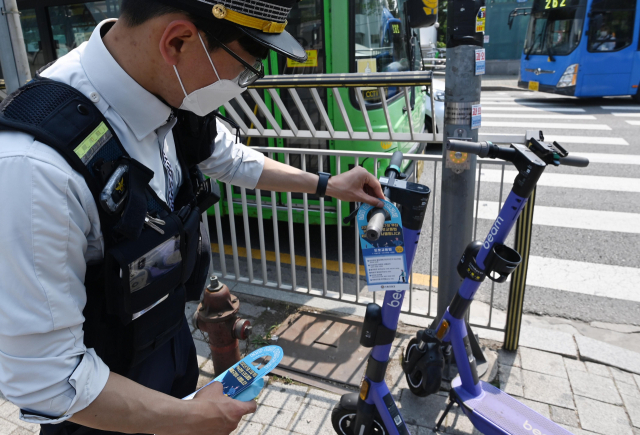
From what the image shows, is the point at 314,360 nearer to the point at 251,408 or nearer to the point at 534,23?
the point at 251,408

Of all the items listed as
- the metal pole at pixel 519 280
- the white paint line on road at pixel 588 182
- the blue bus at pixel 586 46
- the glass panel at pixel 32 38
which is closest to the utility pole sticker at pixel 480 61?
the metal pole at pixel 519 280

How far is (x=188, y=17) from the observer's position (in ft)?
Answer: 3.62

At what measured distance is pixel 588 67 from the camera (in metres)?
12.8

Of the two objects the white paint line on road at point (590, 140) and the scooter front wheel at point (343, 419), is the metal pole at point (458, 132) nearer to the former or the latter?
the scooter front wheel at point (343, 419)

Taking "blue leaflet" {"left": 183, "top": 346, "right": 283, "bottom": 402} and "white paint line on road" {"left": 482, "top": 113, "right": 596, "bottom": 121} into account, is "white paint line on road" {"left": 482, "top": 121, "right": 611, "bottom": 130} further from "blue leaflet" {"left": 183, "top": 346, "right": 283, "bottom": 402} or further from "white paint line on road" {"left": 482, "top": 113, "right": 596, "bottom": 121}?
"blue leaflet" {"left": 183, "top": 346, "right": 283, "bottom": 402}

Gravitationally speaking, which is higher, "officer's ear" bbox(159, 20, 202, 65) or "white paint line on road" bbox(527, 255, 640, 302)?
"officer's ear" bbox(159, 20, 202, 65)

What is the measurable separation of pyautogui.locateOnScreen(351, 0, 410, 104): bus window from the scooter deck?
2.68 meters

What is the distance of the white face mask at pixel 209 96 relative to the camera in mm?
1287

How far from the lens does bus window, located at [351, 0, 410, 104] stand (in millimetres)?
4496

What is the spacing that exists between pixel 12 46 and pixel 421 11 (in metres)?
2.56

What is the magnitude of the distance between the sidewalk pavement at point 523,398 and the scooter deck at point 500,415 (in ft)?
0.73

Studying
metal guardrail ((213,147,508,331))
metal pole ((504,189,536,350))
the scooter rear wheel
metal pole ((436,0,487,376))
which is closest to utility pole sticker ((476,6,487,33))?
metal pole ((436,0,487,376))

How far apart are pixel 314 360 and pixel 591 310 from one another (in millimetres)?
2419

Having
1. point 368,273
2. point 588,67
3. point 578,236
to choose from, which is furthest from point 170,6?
point 588,67
